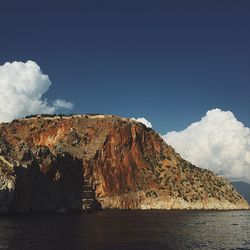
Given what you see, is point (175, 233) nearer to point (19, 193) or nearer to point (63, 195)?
point (19, 193)

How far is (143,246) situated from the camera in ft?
271

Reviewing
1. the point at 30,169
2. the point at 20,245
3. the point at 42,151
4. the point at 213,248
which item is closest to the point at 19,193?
the point at 30,169

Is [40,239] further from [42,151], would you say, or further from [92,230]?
[42,151]

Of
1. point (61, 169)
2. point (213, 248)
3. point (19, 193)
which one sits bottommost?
point (213, 248)

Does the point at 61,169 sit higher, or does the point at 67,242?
the point at 61,169

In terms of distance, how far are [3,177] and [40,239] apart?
188 ft

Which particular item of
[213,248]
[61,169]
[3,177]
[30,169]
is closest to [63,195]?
[61,169]

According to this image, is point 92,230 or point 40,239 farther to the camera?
point 92,230

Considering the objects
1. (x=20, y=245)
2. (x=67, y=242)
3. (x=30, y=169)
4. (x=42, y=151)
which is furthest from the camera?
(x=42, y=151)

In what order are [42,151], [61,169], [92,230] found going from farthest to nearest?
[61,169] < [42,151] < [92,230]

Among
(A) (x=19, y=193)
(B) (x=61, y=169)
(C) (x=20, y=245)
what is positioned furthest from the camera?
(B) (x=61, y=169)

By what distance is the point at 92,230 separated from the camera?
109062mm

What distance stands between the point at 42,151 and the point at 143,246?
10967 centimetres

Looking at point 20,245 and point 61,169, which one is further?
point 61,169
